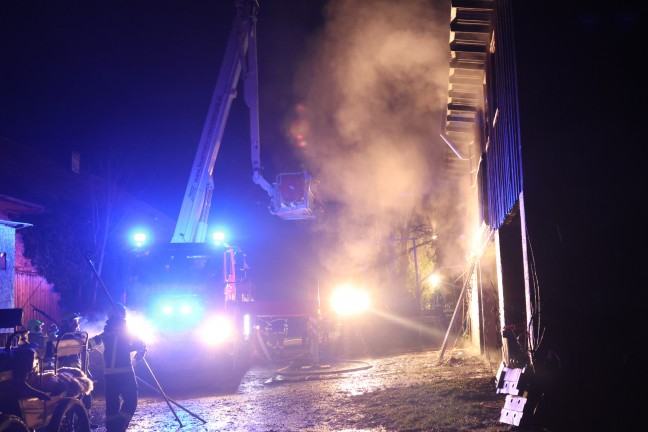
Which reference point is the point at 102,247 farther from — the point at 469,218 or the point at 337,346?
the point at 469,218

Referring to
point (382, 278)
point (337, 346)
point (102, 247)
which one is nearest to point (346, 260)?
point (382, 278)

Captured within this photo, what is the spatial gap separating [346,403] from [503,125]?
17.6 ft

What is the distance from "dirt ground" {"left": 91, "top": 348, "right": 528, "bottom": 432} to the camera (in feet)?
22.9

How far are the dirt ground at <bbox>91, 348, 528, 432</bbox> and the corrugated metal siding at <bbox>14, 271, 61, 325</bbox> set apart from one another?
24.4 ft

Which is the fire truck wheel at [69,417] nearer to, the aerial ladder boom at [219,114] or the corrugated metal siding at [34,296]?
the aerial ladder boom at [219,114]

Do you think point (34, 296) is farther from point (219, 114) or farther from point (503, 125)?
point (503, 125)

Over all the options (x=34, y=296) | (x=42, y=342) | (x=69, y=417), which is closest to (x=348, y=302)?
(x=34, y=296)

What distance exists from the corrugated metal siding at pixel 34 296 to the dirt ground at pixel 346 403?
7.45m

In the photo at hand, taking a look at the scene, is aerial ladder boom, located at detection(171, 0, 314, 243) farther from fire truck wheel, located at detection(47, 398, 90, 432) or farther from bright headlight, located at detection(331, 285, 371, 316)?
fire truck wheel, located at detection(47, 398, 90, 432)

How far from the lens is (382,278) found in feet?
107

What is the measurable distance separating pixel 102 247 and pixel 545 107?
63.5ft

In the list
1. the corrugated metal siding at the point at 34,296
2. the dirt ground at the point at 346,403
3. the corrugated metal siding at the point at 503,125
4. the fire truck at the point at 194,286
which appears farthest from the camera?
the corrugated metal siding at the point at 34,296

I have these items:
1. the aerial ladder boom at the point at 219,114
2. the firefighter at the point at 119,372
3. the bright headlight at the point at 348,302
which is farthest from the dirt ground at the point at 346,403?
the bright headlight at the point at 348,302

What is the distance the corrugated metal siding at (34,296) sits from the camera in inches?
637
